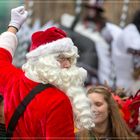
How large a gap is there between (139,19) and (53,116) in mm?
3507

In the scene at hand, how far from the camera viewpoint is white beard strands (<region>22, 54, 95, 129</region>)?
9.54ft

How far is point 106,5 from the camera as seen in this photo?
844 centimetres

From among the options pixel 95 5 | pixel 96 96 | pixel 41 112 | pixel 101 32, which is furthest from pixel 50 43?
pixel 95 5

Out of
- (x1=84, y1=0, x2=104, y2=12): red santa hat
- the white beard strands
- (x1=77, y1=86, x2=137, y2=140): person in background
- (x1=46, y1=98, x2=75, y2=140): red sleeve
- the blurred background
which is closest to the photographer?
(x1=46, y1=98, x2=75, y2=140): red sleeve

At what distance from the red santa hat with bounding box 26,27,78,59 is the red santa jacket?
0.17m

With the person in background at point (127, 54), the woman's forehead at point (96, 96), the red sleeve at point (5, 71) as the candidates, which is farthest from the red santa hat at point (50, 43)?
the person in background at point (127, 54)

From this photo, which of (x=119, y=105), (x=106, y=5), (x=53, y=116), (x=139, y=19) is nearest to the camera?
(x=53, y=116)

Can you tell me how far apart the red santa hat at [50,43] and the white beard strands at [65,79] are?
41 mm

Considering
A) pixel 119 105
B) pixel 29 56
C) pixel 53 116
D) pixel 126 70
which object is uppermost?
pixel 29 56

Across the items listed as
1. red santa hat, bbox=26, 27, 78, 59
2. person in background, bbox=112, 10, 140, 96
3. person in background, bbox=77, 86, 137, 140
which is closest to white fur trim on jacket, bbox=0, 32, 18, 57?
red santa hat, bbox=26, 27, 78, 59

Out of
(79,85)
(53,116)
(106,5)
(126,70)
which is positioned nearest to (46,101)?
(53,116)

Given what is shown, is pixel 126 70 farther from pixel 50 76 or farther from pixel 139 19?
pixel 50 76

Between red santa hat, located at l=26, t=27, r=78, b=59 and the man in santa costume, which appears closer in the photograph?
the man in santa costume

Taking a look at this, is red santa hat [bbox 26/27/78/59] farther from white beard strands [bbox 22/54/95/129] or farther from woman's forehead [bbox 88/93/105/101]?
woman's forehead [bbox 88/93/105/101]
